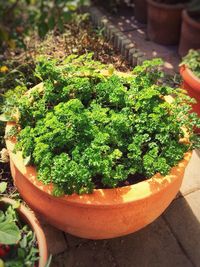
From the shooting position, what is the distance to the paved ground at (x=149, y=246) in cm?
240

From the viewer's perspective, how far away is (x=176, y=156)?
209cm

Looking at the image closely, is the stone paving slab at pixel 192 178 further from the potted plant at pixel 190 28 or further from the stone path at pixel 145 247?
the potted plant at pixel 190 28

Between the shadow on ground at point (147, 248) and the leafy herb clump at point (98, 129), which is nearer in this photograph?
the leafy herb clump at point (98, 129)

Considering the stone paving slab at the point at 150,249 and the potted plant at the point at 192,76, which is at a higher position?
the potted plant at the point at 192,76

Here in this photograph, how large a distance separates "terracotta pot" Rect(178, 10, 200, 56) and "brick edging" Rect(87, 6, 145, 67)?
565 mm

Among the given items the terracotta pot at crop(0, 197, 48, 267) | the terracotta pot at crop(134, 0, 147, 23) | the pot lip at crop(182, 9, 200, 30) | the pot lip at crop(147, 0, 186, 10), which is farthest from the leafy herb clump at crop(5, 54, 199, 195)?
the terracotta pot at crop(134, 0, 147, 23)

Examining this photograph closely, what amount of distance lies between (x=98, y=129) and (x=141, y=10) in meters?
2.92

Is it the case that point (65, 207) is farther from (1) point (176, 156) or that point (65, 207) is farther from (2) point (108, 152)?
(1) point (176, 156)

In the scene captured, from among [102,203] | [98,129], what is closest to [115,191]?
[102,203]

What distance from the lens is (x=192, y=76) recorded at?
2982 millimetres

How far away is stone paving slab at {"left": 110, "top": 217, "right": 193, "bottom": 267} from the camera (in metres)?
2.40

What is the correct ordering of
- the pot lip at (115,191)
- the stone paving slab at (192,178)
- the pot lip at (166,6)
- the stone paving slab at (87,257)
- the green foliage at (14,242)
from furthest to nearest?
the pot lip at (166,6) < the stone paving slab at (192,178) < the stone paving slab at (87,257) < the pot lip at (115,191) < the green foliage at (14,242)

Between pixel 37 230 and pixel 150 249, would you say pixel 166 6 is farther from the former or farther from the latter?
pixel 37 230

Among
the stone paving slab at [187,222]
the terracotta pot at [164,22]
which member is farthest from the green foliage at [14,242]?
the terracotta pot at [164,22]
